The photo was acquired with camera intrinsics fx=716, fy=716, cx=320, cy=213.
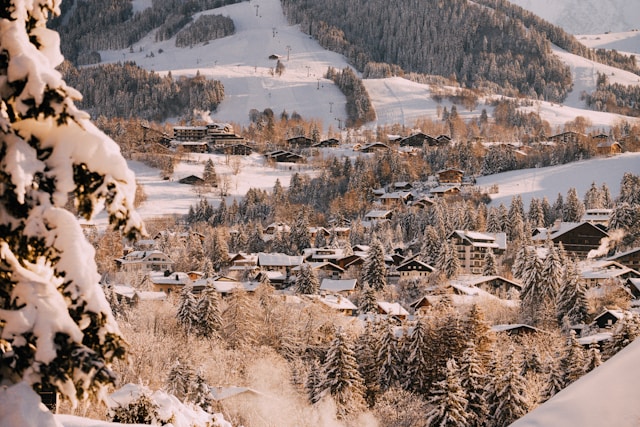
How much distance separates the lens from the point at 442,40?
17562 cm

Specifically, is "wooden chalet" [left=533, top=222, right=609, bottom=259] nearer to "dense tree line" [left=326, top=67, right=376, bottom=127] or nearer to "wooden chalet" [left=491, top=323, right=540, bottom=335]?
"wooden chalet" [left=491, top=323, right=540, bottom=335]

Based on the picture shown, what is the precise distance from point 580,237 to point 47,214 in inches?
2041

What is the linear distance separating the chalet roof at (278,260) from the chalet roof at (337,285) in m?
4.87

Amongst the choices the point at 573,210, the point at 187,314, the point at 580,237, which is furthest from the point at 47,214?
the point at 573,210

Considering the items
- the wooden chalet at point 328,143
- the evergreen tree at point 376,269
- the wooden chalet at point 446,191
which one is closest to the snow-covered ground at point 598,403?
Answer: the evergreen tree at point 376,269

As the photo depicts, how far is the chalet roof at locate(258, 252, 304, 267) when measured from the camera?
51375 mm

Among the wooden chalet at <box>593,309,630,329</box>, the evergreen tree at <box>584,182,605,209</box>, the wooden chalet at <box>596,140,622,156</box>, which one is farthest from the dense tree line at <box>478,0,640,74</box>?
the wooden chalet at <box>593,309,630,329</box>

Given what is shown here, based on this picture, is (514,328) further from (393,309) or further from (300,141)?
(300,141)

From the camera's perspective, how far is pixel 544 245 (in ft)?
171

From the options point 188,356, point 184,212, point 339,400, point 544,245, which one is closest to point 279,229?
point 184,212

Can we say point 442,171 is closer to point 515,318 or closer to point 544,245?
point 544,245

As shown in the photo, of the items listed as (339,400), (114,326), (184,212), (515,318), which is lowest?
(184,212)

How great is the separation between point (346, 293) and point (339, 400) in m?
19.9

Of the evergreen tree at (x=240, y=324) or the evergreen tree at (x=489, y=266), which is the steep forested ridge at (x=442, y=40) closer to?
the evergreen tree at (x=489, y=266)
